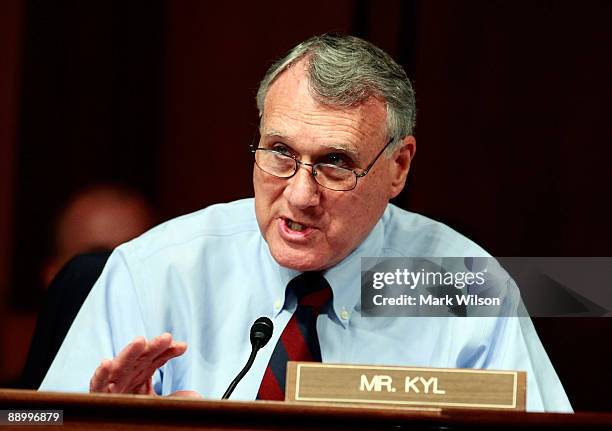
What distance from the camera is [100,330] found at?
2205mm

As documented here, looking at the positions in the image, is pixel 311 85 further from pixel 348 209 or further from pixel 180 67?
pixel 180 67

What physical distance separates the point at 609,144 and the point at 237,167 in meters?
0.98

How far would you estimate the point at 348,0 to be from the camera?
2.68 m

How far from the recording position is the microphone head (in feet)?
6.13

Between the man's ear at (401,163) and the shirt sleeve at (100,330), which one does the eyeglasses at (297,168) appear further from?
the shirt sleeve at (100,330)

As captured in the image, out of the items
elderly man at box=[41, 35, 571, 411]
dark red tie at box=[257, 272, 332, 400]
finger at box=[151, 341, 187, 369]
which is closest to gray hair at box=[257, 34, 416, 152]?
elderly man at box=[41, 35, 571, 411]

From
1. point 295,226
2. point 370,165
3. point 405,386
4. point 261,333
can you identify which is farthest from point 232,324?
point 405,386

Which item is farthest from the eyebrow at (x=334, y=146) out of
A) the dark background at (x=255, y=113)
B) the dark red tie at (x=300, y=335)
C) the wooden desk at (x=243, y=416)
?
the wooden desk at (x=243, y=416)

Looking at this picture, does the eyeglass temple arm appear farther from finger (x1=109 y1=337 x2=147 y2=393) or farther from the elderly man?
finger (x1=109 y1=337 x2=147 y2=393)

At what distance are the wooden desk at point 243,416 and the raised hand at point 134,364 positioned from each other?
9.4 inches

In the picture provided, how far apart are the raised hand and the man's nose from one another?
50 centimetres

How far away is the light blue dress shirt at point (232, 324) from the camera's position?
217cm

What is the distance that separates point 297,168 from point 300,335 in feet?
1.21

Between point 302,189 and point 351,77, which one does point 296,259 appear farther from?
point 351,77
